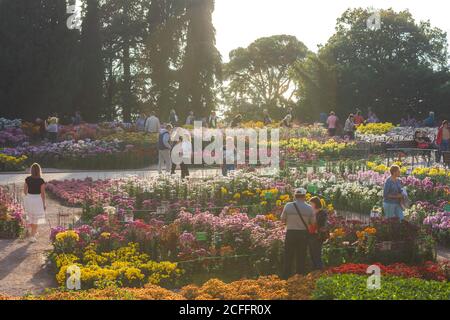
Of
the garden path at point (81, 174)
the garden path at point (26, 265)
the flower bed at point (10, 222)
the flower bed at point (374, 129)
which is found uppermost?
the flower bed at point (374, 129)

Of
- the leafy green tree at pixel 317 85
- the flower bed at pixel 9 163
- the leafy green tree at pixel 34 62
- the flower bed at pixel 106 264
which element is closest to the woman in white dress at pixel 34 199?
the flower bed at pixel 106 264

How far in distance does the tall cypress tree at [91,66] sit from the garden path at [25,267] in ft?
72.9

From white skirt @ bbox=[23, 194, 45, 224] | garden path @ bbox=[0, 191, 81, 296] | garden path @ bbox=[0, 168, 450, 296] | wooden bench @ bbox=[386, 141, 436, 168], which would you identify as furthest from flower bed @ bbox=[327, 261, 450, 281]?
wooden bench @ bbox=[386, 141, 436, 168]

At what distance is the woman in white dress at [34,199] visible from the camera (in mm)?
12562

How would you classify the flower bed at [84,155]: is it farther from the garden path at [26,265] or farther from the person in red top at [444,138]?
the person in red top at [444,138]

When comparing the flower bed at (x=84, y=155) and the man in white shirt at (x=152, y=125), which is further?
the man in white shirt at (x=152, y=125)

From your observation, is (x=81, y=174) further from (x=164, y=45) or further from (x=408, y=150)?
(x=164, y=45)

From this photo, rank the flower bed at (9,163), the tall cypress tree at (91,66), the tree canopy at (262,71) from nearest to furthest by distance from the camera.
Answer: the flower bed at (9,163)
the tall cypress tree at (91,66)
the tree canopy at (262,71)

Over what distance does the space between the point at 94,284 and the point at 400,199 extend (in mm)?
5521

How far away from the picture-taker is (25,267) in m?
10.8

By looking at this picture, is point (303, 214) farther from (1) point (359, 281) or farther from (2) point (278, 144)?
(2) point (278, 144)

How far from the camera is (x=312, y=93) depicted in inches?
1634

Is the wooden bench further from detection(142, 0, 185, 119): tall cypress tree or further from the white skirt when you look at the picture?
detection(142, 0, 185, 119): tall cypress tree

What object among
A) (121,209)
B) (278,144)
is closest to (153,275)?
(121,209)
